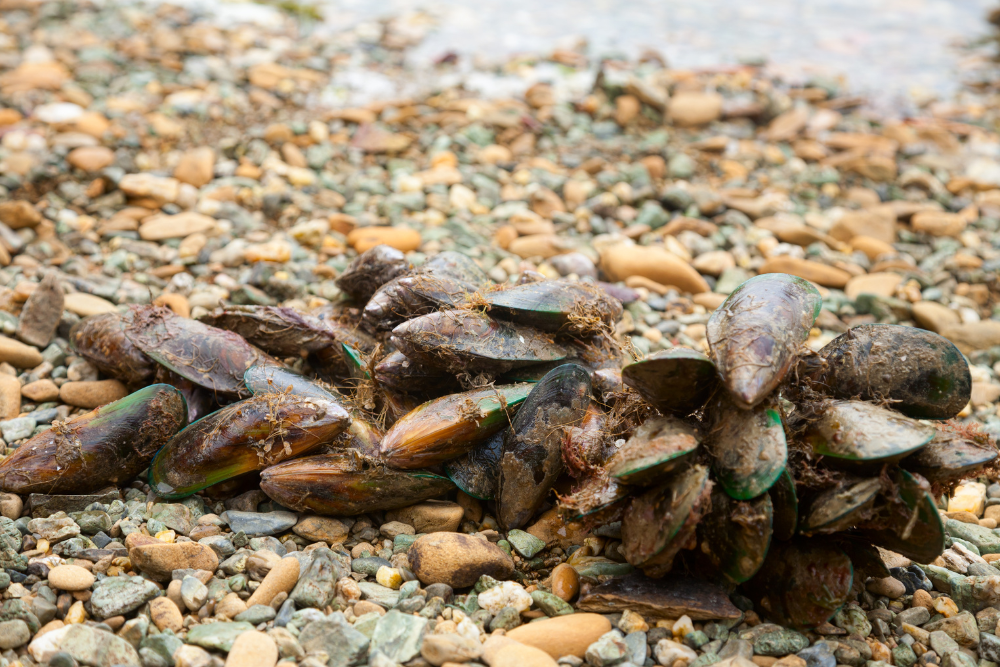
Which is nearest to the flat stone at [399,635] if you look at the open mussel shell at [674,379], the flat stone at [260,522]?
the flat stone at [260,522]

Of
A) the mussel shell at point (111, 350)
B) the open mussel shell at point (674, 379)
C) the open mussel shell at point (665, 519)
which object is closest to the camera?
the open mussel shell at point (665, 519)

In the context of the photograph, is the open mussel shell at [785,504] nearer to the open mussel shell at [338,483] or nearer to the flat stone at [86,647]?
the open mussel shell at [338,483]

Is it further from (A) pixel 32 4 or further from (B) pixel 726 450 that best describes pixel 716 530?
(A) pixel 32 4

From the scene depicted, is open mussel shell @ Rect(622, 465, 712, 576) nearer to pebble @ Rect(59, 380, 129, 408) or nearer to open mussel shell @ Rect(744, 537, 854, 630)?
open mussel shell @ Rect(744, 537, 854, 630)

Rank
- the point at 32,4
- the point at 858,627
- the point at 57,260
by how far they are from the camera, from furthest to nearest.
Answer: the point at 32,4
the point at 57,260
the point at 858,627

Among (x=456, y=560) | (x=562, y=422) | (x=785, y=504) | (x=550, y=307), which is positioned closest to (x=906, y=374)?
(x=785, y=504)

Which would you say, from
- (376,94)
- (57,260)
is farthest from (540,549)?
(376,94)

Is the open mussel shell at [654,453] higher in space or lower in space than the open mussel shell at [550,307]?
lower
